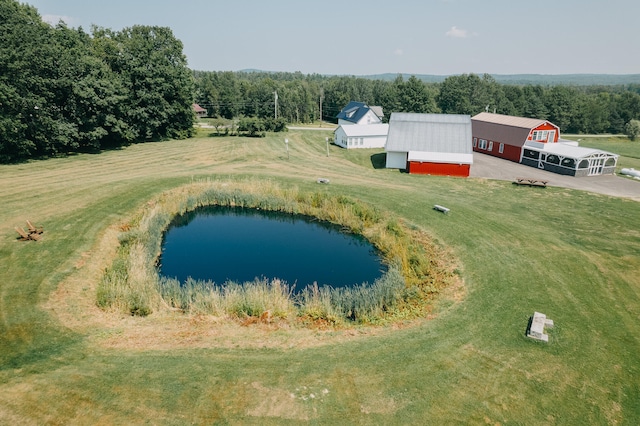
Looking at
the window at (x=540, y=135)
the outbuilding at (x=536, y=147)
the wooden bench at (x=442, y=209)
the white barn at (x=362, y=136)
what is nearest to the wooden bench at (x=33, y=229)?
the wooden bench at (x=442, y=209)

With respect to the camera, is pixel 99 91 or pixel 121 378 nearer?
pixel 121 378

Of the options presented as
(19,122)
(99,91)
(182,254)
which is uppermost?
(99,91)

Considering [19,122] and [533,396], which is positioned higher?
[19,122]

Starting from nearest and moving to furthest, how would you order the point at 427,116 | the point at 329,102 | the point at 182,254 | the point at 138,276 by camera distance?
the point at 138,276 < the point at 182,254 < the point at 427,116 < the point at 329,102

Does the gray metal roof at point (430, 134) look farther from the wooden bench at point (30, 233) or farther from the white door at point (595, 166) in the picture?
the wooden bench at point (30, 233)

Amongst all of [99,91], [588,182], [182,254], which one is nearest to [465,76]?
[588,182]

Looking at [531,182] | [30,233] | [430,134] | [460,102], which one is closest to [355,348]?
[30,233]

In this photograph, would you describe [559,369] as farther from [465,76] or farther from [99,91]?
[465,76]
